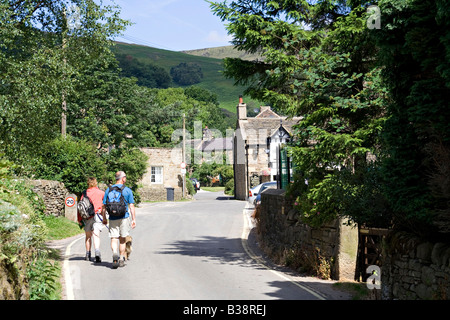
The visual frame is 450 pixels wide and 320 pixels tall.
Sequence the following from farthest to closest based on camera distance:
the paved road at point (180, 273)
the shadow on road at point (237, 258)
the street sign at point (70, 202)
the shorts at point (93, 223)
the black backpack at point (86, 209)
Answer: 1. the street sign at point (70, 202)
2. the shorts at point (93, 223)
3. the black backpack at point (86, 209)
4. the shadow on road at point (237, 258)
5. the paved road at point (180, 273)

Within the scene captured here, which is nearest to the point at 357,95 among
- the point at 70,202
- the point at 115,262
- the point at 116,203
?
the point at 116,203

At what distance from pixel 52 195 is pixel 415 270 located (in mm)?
18087

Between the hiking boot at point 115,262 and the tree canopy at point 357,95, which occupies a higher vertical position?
the tree canopy at point 357,95

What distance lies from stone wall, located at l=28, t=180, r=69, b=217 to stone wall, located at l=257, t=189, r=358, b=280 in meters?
9.62

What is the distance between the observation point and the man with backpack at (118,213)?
41.7ft

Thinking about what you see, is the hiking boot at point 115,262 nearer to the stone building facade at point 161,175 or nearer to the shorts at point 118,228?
the shorts at point 118,228

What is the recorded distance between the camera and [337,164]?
1397cm

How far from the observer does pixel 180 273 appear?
12.5 meters

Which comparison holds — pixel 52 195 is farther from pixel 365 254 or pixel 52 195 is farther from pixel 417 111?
pixel 417 111

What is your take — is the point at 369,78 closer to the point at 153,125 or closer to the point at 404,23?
the point at 404,23

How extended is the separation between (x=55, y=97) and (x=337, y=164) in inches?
313

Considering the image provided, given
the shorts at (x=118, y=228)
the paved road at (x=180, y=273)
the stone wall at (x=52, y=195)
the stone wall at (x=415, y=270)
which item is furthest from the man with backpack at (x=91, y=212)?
the stone wall at (x=52, y=195)

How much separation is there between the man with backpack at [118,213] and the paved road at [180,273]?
1.39 ft
